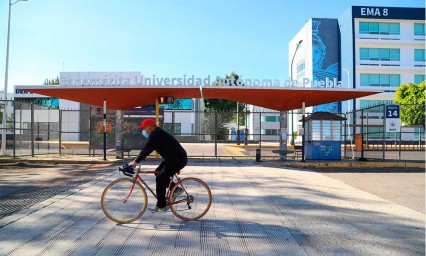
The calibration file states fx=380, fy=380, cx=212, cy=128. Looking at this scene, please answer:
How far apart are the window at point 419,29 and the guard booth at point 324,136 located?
4474cm

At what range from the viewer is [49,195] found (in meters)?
8.78

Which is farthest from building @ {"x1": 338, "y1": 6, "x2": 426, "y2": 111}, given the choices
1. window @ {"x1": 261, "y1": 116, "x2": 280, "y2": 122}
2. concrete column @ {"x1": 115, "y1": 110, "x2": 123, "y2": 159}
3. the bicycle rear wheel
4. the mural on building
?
the bicycle rear wheel

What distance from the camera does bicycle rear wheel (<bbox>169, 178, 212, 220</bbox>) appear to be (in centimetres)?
634

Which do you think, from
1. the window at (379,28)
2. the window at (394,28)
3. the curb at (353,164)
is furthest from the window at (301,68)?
the curb at (353,164)

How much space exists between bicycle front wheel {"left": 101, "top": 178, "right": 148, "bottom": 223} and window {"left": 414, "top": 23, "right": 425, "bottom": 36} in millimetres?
57811

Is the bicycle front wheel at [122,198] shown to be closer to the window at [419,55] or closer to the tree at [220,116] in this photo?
the tree at [220,116]

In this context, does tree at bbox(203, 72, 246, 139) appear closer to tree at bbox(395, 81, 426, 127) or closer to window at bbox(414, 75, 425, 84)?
tree at bbox(395, 81, 426, 127)

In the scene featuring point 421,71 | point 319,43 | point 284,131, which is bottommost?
point 284,131

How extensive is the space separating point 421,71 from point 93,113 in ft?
157

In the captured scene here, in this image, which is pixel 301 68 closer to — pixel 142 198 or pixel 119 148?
pixel 119 148

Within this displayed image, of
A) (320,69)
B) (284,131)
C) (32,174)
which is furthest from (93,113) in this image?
(320,69)

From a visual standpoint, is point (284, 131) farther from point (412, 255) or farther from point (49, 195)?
point (412, 255)

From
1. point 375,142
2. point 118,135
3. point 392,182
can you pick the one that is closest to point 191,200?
point 392,182

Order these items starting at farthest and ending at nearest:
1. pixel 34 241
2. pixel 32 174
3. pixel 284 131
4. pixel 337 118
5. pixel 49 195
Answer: pixel 284 131
pixel 337 118
pixel 32 174
pixel 49 195
pixel 34 241
